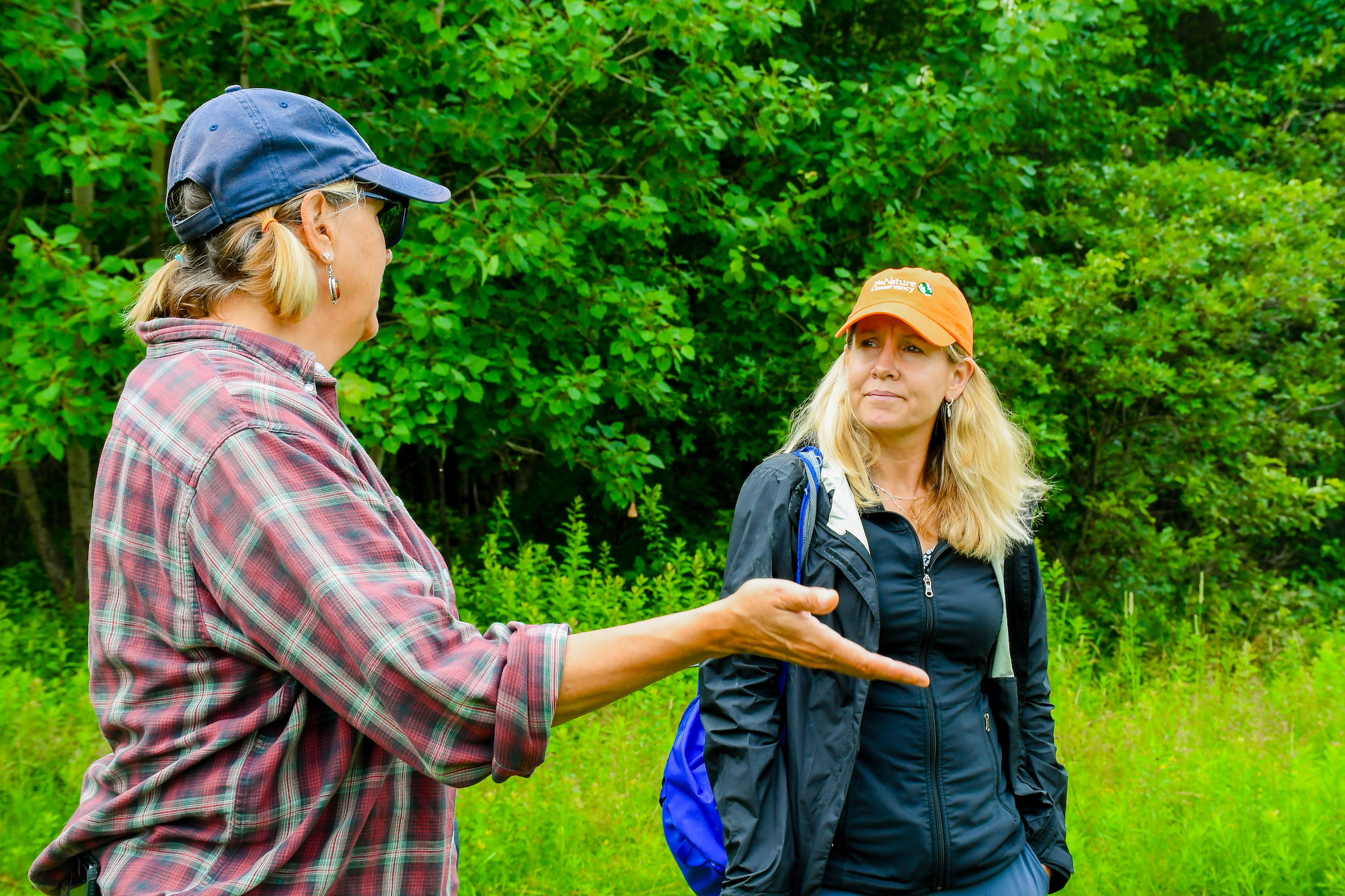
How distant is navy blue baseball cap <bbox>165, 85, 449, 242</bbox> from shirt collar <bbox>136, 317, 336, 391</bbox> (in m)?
0.14

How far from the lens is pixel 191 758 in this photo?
1.33 metres

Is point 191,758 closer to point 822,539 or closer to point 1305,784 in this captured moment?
point 822,539

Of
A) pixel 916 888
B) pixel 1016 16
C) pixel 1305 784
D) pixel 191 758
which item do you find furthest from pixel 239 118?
pixel 1016 16

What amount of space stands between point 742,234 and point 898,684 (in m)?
4.71

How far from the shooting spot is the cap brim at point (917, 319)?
2520 millimetres

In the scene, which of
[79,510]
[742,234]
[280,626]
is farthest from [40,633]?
[280,626]

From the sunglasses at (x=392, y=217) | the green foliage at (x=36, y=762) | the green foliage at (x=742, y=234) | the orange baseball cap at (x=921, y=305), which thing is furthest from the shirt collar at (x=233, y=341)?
the green foliage at (x=742, y=234)

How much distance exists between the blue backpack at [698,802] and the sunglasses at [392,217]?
A: 41.7 inches

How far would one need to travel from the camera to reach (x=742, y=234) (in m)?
6.61

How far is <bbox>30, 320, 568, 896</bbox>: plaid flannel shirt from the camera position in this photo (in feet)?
4.06

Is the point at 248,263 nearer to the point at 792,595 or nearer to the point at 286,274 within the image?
the point at 286,274

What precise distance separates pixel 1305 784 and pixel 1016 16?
4.42 metres

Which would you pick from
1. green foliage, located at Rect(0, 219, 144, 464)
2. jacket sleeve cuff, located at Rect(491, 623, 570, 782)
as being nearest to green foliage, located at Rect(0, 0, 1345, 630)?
green foliage, located at Rect(0, 219, 144, 464)

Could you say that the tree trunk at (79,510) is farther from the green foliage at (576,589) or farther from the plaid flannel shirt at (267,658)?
the plaid flannel shirt at (267,658)
